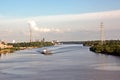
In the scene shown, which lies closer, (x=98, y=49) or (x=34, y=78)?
(x=34, y=78)

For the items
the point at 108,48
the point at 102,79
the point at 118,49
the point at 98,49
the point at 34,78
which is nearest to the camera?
the point at 102,79

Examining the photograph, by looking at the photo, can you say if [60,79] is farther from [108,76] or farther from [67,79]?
[108,76]

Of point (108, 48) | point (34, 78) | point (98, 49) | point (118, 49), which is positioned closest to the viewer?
point (34, 78)

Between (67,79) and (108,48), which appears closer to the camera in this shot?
(67,79)

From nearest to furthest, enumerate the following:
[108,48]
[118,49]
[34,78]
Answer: [34,78], [118,49], [108,48]

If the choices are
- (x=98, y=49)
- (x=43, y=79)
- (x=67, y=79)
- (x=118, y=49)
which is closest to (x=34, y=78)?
(x=43, y=79)

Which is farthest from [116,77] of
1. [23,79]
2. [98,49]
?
[98,49]

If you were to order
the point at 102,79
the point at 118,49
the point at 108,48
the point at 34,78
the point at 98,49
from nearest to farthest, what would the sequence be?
the point at 102,79 < the point at 34,78 < the point at 118,49 < the point at 108,48 < the point at 98,49

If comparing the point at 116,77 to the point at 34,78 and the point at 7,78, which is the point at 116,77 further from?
the point at 7,78
